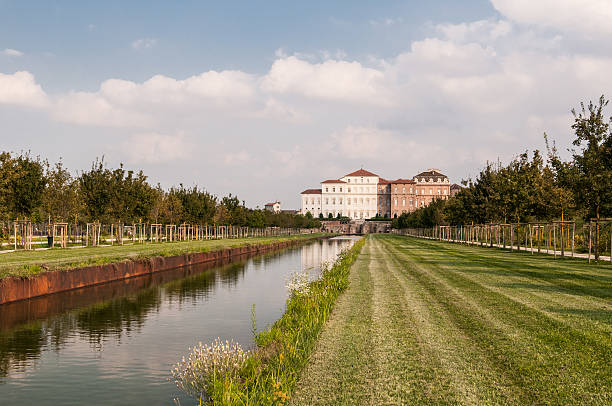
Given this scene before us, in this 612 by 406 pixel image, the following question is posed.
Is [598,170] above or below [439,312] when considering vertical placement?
above

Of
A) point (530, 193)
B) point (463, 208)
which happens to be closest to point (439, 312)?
point (530, 193)

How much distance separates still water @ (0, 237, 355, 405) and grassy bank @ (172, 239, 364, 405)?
4.51 feet

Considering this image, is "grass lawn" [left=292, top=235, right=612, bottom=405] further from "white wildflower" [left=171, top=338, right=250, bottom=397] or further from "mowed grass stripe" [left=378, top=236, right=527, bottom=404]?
"white wildflower" [left=171, top=338, right=250, bottom=397]

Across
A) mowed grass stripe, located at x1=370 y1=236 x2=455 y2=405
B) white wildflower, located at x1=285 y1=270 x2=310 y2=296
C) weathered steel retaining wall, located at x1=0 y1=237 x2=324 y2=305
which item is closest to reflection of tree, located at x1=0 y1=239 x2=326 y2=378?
weathered steel retaining wall, located at x1=0 y1=237 x2=324 y2=305

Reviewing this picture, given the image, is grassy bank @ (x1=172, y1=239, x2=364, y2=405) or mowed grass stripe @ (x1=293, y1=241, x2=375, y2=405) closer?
grassy bank @ (x1=172, y1=239, x2=364, y2=405)

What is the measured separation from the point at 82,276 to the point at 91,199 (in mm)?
19865

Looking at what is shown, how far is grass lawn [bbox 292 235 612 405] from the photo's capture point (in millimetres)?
6438

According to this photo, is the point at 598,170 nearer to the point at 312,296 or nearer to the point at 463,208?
the point at 312,296

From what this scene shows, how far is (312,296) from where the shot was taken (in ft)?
43.6

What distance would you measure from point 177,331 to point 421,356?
8052 millimetres

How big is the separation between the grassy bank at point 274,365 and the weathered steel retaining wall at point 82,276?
10.2 meters

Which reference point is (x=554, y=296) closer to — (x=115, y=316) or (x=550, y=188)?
(x=115, y=316)

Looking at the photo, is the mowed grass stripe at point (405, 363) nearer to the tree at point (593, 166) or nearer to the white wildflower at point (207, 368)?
the white wildflower at point (207, 368)

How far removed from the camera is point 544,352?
8172 mm
